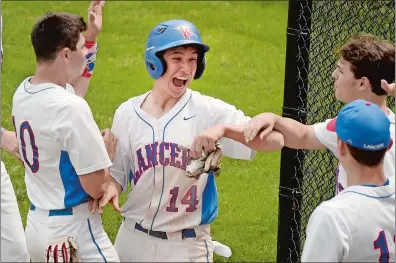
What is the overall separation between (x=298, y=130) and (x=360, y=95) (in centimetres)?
40

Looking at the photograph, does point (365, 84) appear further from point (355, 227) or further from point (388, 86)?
point (355, 227)

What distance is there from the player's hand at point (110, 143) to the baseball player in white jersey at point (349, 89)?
85 cm

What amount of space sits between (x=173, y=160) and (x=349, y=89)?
109 cm

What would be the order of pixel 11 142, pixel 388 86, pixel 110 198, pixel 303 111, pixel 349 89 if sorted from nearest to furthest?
pixel 388 86, pixel 349 89, pixel 110 198, pixel 11 142, pixel 303 111

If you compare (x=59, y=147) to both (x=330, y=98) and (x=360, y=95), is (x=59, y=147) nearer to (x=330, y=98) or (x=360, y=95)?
(x=360, y=95)

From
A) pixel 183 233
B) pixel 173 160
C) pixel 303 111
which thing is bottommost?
pixel 183 233

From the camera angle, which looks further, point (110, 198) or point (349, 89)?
point (110, 198)

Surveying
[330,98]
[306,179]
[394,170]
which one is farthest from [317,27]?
[394,170]

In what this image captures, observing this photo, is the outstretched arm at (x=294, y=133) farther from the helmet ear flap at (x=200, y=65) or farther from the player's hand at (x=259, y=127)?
the helmet ear flap at (x=200, y=65)

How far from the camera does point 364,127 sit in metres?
4.26

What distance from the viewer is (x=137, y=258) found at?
17.7 feet

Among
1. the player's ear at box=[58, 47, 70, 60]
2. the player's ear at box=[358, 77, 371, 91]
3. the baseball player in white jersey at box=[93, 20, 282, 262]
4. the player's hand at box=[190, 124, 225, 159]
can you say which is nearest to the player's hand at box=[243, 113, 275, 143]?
the player's hand at box=[190, 124, 225, 159]

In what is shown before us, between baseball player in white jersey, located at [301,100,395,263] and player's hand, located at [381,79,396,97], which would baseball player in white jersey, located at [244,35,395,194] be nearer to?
player's hand, located at [381,79,396,97]

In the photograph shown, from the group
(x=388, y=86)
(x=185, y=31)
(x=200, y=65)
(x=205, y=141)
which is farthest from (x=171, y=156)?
(x=388, y=86)
